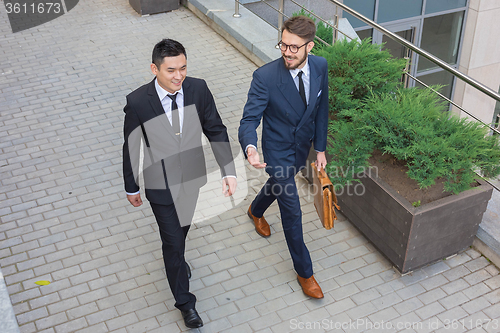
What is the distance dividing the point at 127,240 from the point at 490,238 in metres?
3.25

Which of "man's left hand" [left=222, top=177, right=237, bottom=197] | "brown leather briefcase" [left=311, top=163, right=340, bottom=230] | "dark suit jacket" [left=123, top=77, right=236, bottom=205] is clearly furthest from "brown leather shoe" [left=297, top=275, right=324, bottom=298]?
"dark suit jacket" [left=123, top=77, right=236, bottom=205]

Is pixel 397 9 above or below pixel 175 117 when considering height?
below

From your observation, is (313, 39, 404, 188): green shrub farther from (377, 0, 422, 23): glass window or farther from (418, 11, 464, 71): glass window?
(418, 11, 464, 71): glass window

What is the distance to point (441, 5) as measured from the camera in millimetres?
12242

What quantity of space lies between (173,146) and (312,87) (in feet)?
3.65

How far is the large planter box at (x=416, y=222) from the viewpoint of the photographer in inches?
163

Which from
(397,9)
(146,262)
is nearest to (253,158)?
(146,262)

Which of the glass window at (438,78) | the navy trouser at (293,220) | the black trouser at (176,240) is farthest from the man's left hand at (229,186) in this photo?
the glass window at (438,78)

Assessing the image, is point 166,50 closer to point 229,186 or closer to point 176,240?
point 229,186

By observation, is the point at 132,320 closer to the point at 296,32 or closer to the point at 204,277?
the point at 204,277

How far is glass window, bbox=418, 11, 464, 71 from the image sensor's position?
1245 cm

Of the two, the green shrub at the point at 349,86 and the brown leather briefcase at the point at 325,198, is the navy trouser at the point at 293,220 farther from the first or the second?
the green shrub at the point at 349,86

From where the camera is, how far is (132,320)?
13.4 feet

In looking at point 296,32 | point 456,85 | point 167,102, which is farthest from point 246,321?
point 456,85
